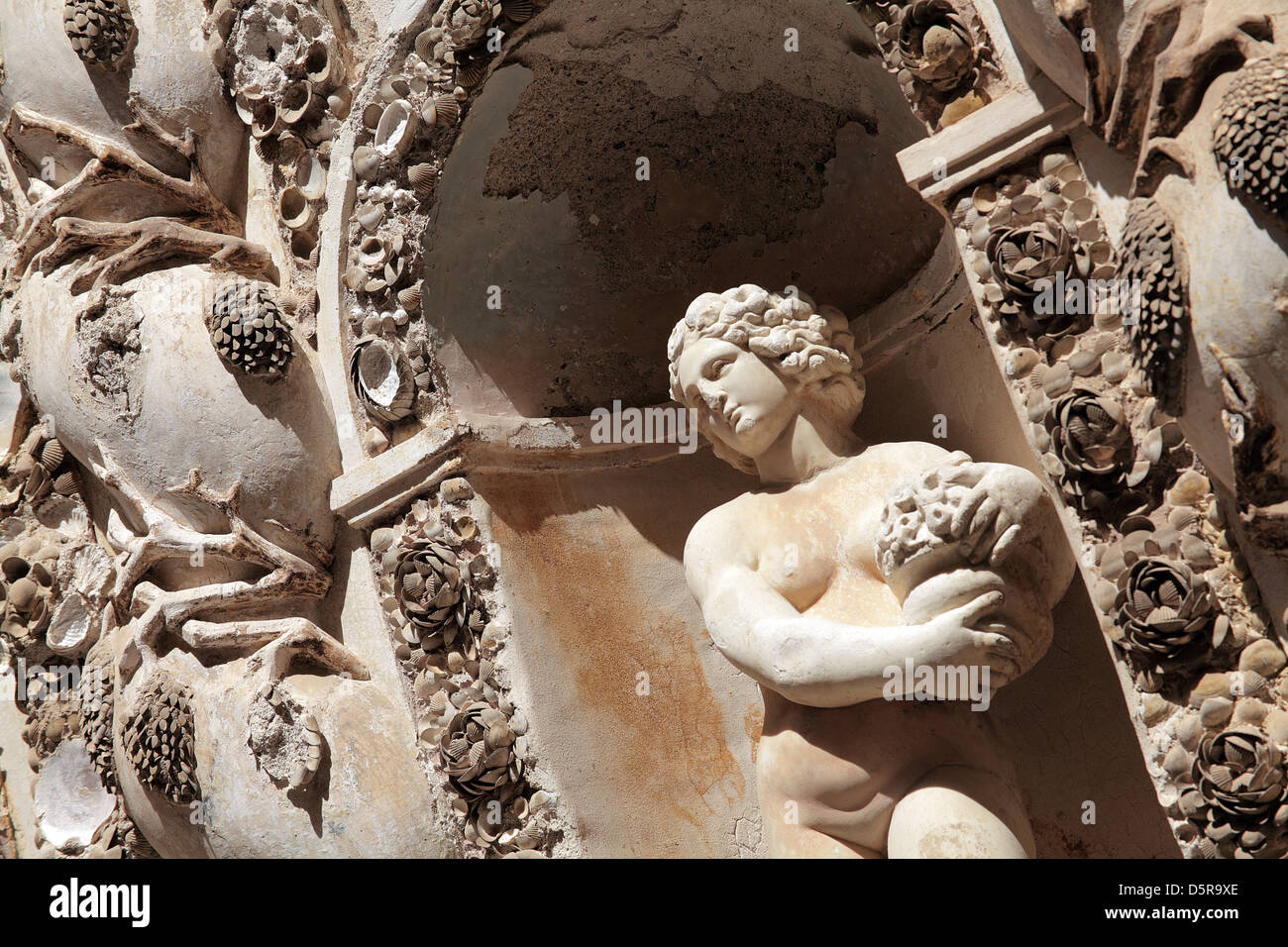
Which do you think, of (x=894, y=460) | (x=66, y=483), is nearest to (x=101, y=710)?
(x=66, y=483)

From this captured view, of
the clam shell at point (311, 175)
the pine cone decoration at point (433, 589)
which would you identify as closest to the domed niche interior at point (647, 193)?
the clam shell at point (311, 175)

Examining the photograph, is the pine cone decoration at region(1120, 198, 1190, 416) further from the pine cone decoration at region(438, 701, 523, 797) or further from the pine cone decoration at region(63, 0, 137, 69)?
the pine cone decoration at region(63, 0, 137, 69)

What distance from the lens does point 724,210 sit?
408cm

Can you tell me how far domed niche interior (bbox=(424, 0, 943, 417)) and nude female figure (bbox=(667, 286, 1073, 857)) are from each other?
730 millimetres

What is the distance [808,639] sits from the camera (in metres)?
2.85

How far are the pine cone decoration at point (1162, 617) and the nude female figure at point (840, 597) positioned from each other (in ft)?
0.71

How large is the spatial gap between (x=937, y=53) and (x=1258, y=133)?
0.82m

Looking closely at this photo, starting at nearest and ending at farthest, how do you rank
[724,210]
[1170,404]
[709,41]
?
1. [1170,404]
2. [709,41]
3. [724,210]

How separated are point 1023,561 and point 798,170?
153 cm

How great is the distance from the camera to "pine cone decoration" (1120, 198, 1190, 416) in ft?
7.63

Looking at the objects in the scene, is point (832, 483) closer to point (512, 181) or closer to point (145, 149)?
point (512, 181)

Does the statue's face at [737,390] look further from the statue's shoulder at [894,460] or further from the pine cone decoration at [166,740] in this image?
the pine cone decoration at [166,740]

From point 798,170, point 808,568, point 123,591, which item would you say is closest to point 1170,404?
point 808,568

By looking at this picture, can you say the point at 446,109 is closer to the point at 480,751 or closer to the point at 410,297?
the point at 410,297
